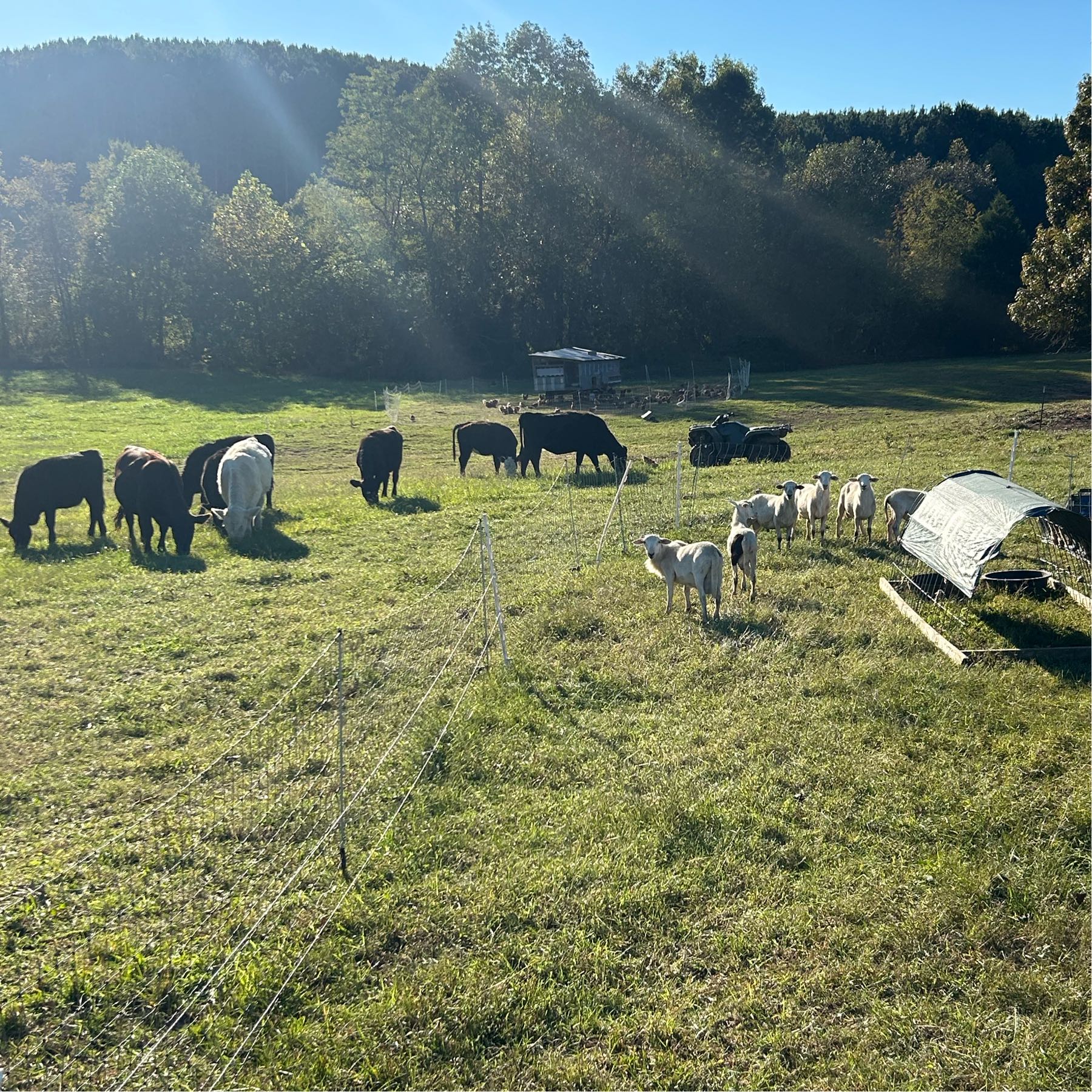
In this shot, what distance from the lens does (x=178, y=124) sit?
117 m

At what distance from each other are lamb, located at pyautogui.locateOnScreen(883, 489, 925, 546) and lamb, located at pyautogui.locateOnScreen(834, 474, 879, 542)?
9.3 inches

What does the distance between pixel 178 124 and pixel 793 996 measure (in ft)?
446

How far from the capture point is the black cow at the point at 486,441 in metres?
23.1

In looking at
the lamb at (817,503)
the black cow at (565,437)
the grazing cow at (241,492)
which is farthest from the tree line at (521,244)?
the lamb at (817,503)

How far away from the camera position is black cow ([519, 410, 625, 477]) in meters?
23.2

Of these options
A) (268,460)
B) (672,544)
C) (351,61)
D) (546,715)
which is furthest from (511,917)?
(351,61)

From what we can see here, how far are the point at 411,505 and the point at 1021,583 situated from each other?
38.4ft

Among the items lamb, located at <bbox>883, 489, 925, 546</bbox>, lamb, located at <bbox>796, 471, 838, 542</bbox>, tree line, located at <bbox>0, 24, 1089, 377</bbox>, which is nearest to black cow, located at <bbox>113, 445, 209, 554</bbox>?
lamb, located at <bbox>796, 471, 838, 542</bbox>

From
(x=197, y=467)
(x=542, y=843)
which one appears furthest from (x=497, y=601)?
(x=197, y=467)

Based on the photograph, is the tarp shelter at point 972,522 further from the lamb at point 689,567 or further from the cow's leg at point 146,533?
the cow's leg at point 146,533

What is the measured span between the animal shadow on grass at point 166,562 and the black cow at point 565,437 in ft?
33.6

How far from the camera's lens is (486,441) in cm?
2320

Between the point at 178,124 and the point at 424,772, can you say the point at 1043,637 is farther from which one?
the point at 178,124

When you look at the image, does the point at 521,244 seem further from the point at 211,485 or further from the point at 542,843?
the point at 542,843
